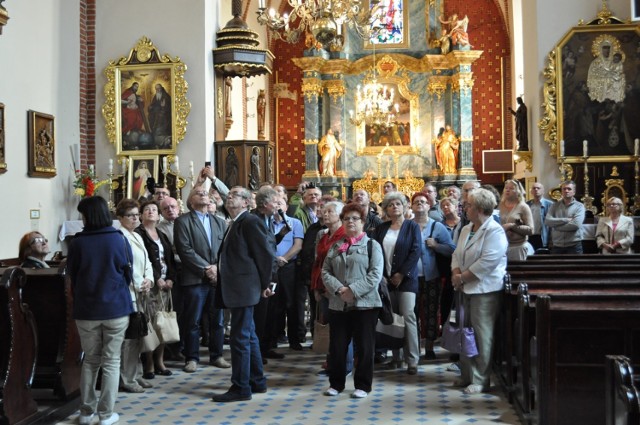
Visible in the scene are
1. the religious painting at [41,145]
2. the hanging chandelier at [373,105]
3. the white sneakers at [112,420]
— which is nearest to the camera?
the white sneakers at [112,420]

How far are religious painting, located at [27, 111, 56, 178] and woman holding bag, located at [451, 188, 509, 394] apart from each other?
24.4ft

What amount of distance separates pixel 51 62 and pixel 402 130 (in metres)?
12.3

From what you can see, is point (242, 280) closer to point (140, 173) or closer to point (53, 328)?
point (53, 328)

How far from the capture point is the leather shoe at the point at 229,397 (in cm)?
630

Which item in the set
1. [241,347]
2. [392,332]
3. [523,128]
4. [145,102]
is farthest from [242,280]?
[523,128]

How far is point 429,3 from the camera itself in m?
22.8

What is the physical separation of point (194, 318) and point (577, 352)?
153 inches

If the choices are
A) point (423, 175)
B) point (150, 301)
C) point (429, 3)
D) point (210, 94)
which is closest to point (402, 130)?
point (423, 175)

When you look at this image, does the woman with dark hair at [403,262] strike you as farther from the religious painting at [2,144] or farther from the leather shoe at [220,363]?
the religious painting at [2,144]

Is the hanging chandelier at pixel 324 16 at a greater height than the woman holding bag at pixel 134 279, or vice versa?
the hanging chandelier at pixel 324 16

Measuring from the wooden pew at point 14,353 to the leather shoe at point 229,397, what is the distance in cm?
140

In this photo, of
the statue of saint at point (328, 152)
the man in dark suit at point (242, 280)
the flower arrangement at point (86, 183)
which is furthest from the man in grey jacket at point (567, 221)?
the statue of saint at point (328, 152)

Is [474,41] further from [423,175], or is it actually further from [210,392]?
[210,392]

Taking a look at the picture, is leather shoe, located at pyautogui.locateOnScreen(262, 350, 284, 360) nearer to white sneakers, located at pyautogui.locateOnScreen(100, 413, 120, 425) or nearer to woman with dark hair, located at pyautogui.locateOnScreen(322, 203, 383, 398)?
woman with dark hair, located at pyautogui.locateOnScreen(322, 203, 383, 398)
